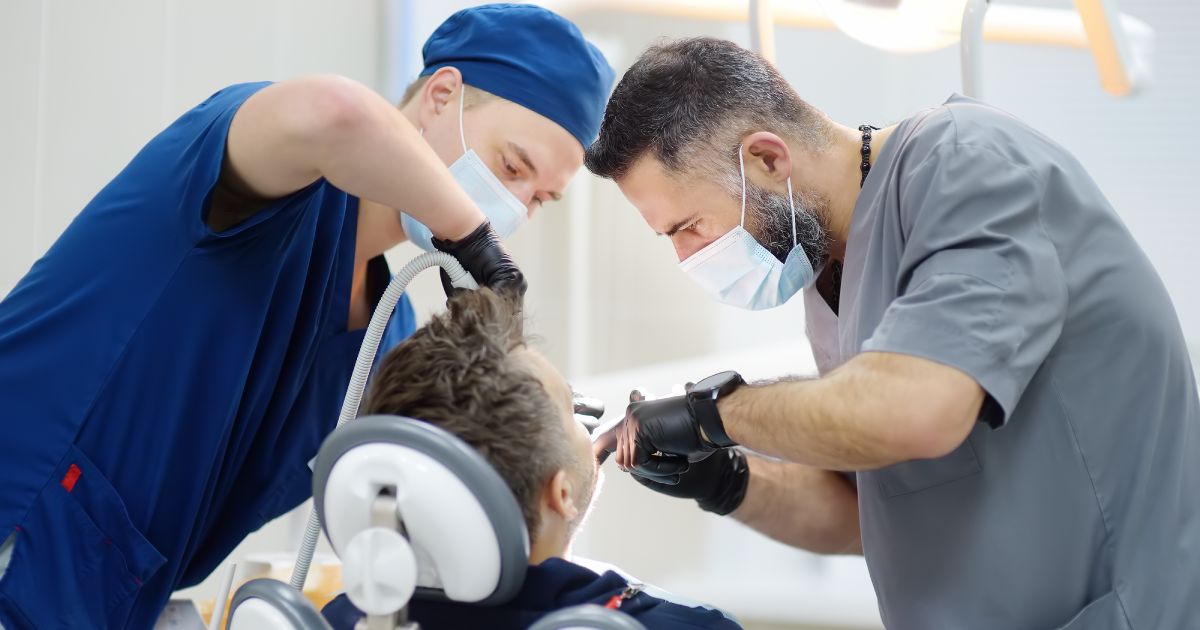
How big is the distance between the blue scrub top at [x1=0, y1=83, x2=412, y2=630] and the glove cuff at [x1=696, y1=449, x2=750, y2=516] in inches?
29.4

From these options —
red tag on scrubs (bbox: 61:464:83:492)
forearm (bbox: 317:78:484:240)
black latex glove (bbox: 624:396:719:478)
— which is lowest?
red tag on scrubs (bbox: 61:464:83:492)

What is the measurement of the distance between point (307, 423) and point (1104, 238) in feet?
3.86

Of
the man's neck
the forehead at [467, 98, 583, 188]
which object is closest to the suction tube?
the forehead at [467, 98, 583, 188]

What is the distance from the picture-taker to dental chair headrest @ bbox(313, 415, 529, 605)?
2.95 feet

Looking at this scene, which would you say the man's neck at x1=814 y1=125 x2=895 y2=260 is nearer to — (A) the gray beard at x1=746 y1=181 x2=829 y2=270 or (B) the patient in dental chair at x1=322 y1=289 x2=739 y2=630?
(A) the gray beard at x1=746 y1=181 x2=829 y2=270

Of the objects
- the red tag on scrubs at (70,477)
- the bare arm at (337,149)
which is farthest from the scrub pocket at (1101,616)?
the red tag on scrubs at (70,477)

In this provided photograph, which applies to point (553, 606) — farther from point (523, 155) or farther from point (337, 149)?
point (523, 155)

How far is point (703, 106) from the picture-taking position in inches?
61.7

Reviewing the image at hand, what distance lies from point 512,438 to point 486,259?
0.36 meters

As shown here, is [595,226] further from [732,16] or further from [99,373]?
[99,373]

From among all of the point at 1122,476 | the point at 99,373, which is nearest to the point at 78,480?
the point at 99,373

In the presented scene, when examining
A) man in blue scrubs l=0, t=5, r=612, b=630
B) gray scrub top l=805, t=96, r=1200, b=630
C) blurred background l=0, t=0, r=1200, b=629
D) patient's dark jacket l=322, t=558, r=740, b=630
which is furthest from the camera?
blurred background l=0, t=0, r=1200, b=629

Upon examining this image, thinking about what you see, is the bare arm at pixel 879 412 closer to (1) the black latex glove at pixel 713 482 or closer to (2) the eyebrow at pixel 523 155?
(1) the black latex glove at pixel 713 482

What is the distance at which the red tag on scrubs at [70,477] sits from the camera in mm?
1348
